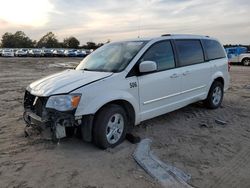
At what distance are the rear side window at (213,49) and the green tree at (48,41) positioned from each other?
10010cm

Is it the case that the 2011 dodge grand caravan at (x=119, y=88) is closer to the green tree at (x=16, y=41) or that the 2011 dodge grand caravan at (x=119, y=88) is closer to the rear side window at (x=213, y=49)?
the rear side window at (x=213, y=49)

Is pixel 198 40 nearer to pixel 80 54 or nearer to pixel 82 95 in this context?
pixel 82 95

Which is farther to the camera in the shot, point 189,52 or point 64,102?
point 189,52

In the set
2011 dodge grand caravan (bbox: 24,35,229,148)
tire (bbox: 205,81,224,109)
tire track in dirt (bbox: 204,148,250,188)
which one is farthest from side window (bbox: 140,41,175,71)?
tire track in dirt (bbox: 204,148,250,188)

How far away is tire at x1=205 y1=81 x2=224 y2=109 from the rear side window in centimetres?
67

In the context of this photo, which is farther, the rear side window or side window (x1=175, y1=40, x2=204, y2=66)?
the rear side window

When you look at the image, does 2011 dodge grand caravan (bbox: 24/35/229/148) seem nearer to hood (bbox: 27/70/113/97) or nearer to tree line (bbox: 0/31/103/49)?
hood (bbox: 27/70/113/97)

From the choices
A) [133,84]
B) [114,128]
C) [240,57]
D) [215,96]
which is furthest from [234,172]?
[240,57]

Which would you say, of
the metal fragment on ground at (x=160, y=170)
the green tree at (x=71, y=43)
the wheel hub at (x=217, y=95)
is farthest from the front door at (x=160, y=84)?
the green tree at (x=71, y=43)

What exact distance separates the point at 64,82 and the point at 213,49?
14.6ft

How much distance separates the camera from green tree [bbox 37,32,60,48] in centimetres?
10619

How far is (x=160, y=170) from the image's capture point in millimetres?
4691

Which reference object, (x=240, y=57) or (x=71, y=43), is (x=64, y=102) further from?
(x=71, y=43)

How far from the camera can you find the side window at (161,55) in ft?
20.5
